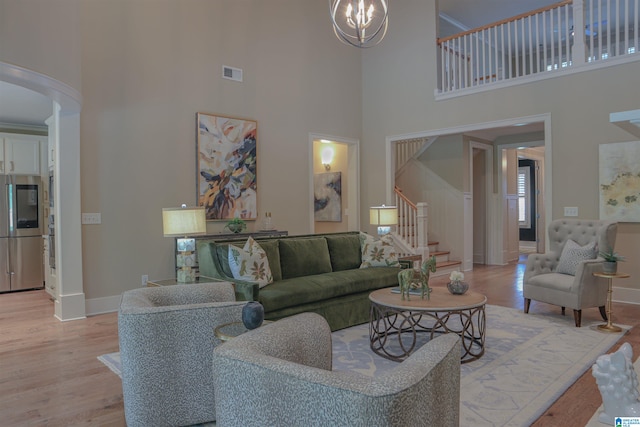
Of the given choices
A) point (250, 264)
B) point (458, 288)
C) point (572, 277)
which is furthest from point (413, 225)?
point (250, 264)

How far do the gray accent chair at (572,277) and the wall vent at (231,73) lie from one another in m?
4.67

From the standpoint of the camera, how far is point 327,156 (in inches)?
336

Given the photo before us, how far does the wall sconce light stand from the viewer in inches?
335

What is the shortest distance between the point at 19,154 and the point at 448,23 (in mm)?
8423

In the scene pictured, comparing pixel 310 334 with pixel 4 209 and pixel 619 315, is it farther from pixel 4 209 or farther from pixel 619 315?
pixel 4 209

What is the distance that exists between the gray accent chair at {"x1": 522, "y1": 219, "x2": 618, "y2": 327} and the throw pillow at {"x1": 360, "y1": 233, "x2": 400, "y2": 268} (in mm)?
1510

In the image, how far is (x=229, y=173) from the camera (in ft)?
20.0

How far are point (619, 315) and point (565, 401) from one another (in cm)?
279

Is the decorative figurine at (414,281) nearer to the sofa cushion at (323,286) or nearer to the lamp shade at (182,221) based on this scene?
the sofa cushion at (323,286)

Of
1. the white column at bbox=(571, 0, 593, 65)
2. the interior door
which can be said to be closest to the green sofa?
the white column at bbox=(571, 0, 593, 65)

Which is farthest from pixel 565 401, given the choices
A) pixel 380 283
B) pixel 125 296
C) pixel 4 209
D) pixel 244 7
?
pixel 4 209

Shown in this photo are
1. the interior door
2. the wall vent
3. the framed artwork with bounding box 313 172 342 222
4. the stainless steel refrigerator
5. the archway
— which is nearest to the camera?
the archway

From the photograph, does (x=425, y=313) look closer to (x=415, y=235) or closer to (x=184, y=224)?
(x=184, y=224)

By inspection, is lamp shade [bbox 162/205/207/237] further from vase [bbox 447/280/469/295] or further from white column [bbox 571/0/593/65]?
white column [bbox 571/0/593/65]
